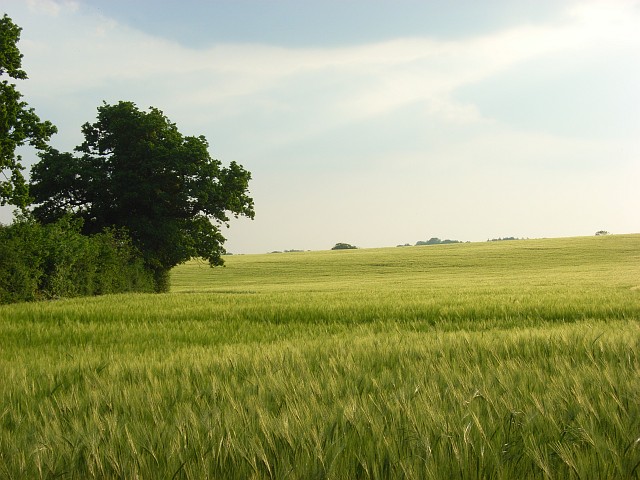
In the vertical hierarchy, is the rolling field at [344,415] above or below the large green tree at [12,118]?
below

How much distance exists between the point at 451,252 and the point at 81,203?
46.7 meters

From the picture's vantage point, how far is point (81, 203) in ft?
107

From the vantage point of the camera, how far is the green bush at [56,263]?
20.2 metres

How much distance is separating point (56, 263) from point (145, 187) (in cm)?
946

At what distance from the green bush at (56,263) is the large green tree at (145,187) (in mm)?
3557

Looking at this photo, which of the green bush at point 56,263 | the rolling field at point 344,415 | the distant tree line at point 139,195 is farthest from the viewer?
the distant tree line at point 139,195

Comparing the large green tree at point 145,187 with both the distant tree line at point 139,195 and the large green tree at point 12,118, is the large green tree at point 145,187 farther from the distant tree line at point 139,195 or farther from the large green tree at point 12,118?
the large green tree at point 12,118

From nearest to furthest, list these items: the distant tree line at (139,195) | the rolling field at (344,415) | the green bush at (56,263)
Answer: the rolling field at (344,415) < the green bush at (56,263) < the distant tree line at (139,195)

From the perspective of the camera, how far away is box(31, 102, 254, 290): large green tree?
3166 cm

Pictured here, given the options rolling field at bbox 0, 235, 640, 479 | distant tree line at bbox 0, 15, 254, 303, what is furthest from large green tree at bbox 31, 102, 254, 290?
rolling field at bbox 0, 235, 640, 479

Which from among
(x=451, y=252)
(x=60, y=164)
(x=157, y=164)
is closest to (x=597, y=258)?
(x=451, y=252)

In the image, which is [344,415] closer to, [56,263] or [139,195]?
[56,263]

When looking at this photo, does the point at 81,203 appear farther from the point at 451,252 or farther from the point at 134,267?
the point at 451,252

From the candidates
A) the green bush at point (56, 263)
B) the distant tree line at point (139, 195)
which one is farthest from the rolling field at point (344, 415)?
the distant tree line at point (139, 195)
